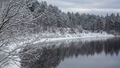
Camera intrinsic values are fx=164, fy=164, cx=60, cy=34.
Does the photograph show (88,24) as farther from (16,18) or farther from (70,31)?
(16,18)

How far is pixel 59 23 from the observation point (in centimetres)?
6250

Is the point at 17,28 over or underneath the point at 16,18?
underneath

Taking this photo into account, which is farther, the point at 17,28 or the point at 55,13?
the point at 55,13

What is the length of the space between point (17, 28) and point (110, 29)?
277 ft

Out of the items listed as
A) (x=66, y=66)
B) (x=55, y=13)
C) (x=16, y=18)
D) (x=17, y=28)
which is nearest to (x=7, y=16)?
(x=16, y=18)

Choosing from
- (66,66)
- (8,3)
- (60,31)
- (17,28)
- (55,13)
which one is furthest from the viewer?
(55,13)

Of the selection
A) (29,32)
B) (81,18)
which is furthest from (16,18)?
(81,18)

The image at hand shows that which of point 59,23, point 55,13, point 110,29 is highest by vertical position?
point 55,13

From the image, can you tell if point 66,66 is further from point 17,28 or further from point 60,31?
point 60,31

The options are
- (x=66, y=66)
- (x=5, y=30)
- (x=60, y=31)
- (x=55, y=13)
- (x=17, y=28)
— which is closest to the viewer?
(x=5, y=30)

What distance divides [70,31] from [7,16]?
207 ft

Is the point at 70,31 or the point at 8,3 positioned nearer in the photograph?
the point at 8,3

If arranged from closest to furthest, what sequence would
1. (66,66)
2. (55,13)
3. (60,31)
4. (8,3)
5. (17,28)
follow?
(8,3) → (17,28) → (66,66) → (60,31) → (55,13)

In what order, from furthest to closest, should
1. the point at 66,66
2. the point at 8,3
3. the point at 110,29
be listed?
the point at 110,29 < the point at 66,66 < the point at 8,3
